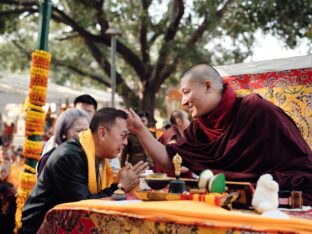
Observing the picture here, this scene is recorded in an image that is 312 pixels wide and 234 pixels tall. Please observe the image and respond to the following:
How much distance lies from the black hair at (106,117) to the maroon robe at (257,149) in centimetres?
49

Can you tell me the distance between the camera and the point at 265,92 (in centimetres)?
365

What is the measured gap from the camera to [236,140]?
7.91 feet

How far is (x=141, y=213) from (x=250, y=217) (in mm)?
413

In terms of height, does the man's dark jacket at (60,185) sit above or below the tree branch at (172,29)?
below

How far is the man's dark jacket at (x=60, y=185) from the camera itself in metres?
2.29

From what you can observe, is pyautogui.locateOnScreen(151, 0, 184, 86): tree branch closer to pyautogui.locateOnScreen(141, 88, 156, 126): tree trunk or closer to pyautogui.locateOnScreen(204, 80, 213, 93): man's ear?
pyautogui.locateOnScreen(141, 88, 156, 126): tree trunk

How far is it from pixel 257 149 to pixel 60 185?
1013 millimetres

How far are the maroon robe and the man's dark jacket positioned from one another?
59cm

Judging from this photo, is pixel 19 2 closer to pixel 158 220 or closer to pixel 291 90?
pixel 291 90

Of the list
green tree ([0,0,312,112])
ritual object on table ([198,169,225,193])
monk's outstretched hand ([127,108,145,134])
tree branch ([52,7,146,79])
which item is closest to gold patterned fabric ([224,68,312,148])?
monk's outstretched hand ([127,108,145,134])

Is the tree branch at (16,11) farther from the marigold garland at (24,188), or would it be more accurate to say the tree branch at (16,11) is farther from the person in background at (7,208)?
the marigold garland at (24,188)

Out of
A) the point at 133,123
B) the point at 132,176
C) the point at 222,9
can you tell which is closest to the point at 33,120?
the point at 133,123

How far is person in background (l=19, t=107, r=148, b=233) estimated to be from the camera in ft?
7.62

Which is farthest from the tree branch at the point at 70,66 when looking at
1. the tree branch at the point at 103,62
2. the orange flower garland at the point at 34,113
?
the orange flower garland at the point at 34,113
